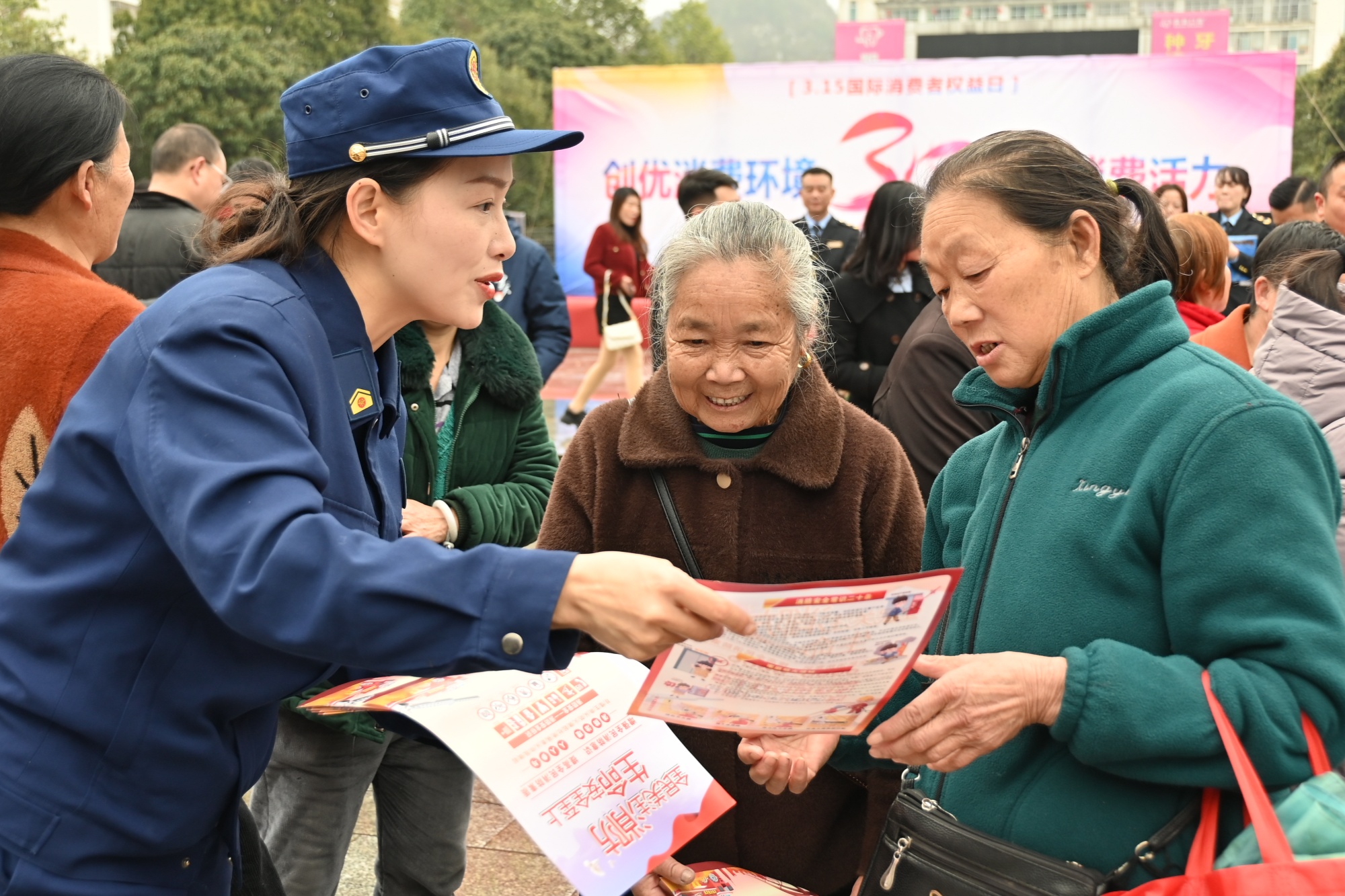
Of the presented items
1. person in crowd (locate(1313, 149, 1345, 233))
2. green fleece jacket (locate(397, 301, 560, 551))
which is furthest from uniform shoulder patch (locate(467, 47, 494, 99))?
person in crowd (locate(1313, 149, 1345, 233))

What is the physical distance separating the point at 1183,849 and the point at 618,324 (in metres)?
8.99

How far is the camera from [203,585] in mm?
1317

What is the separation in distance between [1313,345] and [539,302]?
12.9ft

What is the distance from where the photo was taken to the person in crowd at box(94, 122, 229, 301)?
17.3 ft

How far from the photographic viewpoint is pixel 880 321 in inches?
195

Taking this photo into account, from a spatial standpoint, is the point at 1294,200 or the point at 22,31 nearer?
the point at 1294,200

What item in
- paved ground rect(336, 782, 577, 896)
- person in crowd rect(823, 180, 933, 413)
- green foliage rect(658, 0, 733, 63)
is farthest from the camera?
green foliage rect(658, 0, 733, 63)

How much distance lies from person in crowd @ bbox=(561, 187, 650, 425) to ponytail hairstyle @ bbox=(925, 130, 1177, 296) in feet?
26.5

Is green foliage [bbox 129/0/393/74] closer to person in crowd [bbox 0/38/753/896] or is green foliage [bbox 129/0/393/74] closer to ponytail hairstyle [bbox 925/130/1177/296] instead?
person in crowd [bbox 0/38/753/896]

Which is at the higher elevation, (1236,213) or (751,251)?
(751,251)

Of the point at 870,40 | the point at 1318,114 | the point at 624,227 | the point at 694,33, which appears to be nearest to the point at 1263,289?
the point at 624,227

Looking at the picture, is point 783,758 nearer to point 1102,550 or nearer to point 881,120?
point 1102,550

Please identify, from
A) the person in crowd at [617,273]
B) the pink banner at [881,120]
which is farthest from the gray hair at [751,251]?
the pink banner at [881,120]

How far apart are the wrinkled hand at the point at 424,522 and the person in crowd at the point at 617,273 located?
690 centimetres
